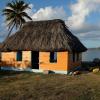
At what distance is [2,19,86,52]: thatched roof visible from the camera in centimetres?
3197

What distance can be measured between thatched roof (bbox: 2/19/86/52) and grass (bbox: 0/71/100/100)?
11.0ft

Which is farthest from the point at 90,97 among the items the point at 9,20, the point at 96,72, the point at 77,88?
the point at 9,20

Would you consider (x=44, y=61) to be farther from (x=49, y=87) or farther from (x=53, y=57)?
(x=49, y=87)

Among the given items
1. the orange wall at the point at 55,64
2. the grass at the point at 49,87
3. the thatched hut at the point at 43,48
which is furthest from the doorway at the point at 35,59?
the grass at the point at 49,87

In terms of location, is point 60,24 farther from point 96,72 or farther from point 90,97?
point 90,97

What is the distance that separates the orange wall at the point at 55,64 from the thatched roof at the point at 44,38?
78 centimetres

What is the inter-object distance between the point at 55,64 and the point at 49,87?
27.5 ft

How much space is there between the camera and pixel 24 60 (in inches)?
1340

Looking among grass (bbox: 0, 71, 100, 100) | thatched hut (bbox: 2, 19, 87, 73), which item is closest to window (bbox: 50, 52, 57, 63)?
thatched hut (bbox: 2, 19, 87, 73)

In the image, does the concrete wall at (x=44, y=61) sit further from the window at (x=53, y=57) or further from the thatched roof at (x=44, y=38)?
the thatched roof at (x=44, y=38)

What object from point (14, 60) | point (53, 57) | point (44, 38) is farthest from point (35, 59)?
point (44, 38)

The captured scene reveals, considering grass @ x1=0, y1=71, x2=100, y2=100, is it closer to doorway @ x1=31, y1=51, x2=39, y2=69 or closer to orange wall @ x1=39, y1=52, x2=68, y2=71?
orange wall @ x1=39, y1=52, x2=68, y2=71

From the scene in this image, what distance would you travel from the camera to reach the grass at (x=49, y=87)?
20.9 meters

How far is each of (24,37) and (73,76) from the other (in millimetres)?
8051
